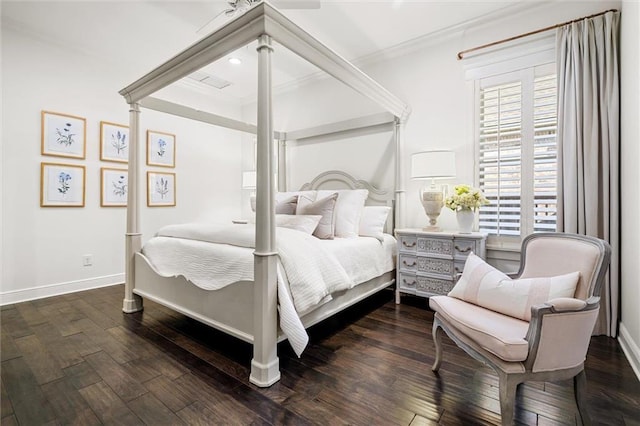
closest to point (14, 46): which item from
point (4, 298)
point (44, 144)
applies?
point (44, 144)

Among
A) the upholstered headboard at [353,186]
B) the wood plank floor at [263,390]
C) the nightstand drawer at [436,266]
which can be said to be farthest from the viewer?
the upholstered headboard at [353,186]

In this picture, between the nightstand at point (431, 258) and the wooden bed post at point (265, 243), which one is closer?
the wooden bed post at point (265, 243)

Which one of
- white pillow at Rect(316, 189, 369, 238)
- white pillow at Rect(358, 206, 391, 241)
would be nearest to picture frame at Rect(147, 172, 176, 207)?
white pillow at Rect(316, 189, 369, 238)

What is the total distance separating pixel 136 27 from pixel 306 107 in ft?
7.27

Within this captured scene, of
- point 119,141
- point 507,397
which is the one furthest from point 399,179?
point 119,141

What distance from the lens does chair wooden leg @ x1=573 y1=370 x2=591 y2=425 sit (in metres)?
1.33

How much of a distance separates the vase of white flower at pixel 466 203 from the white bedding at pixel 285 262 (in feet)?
2.73

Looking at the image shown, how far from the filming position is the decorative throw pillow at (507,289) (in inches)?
57.0

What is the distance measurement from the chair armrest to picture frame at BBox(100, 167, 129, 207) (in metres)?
→ 4.19

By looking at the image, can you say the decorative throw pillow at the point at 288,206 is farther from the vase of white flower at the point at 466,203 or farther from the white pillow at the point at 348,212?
the vase of white flower at the point at 466,203

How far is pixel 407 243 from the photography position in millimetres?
3014

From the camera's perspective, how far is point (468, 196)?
8.86 feet

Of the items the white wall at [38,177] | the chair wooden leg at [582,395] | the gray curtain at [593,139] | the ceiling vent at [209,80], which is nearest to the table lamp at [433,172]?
the gray curtain at [593,139]

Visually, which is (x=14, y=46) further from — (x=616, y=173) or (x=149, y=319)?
(x=616, y=173)
